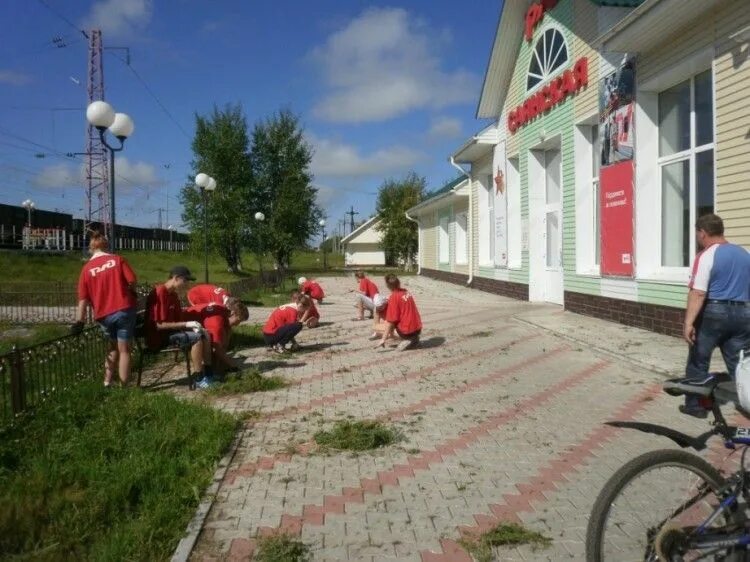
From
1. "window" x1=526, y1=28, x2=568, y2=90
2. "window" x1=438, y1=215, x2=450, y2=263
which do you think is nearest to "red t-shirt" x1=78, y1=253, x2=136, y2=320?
"window" x1=526, y1=28, x2=568, y2=90

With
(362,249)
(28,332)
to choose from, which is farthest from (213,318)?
(362,249)

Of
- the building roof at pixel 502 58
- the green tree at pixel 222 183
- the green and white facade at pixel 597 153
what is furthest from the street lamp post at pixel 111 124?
the green tree at pixel 222 183

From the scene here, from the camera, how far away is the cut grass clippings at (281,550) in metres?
3.29

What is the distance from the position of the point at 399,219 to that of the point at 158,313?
4097 cm

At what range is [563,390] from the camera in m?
7.02

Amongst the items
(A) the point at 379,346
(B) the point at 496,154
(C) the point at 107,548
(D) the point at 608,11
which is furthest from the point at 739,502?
Answer: (B) the point at 496,154

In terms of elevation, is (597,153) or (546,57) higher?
(546,57)

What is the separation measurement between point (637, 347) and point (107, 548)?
24.8 ft

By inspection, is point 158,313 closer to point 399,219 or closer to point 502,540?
point 502,540

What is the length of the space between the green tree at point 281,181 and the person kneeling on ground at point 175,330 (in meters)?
31.4

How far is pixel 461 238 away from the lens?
2625 cm

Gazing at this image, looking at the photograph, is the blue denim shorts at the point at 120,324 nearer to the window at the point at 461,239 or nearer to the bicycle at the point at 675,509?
the bicycle at the point at 675,509

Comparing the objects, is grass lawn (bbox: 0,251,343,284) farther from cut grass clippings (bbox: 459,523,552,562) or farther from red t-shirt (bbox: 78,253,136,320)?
cut grass clippings (bbox: 459,523,552,562)

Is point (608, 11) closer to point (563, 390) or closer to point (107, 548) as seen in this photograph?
point (563, 390)
